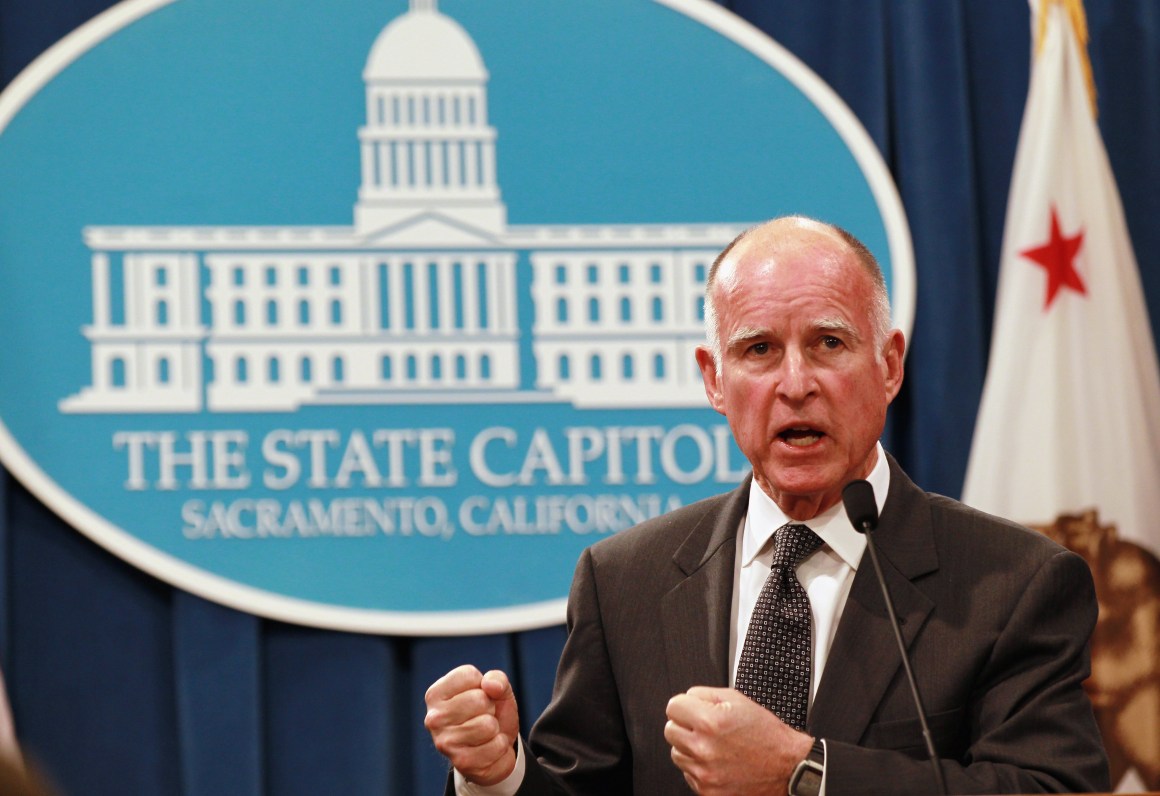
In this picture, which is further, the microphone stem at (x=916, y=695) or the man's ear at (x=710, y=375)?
the man's ear at (x=710, y=375)

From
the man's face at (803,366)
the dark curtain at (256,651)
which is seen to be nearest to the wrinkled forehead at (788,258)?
the man's face at (803,366)

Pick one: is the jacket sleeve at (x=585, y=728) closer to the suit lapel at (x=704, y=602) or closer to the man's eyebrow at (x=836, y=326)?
the suit lapel at (x=704, y=602)

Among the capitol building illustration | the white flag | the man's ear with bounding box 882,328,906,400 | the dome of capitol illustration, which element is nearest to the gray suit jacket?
the man's ear with bounding box 882,328,906,400

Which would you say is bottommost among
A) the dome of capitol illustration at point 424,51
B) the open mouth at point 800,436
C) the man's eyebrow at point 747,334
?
the open mouth at point 800,436

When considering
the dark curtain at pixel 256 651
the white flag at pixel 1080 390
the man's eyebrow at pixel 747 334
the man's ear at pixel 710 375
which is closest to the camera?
the man's eyebrow at pixel 747 334

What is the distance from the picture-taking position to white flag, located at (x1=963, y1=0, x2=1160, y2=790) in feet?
9.95

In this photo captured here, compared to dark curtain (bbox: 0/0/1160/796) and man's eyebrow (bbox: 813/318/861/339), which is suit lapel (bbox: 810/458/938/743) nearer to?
man's eyebrow (bbox: 813/318/861/339)

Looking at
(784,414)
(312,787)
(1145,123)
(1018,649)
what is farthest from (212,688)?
(1145,123)

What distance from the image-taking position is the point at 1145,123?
3.27 meters

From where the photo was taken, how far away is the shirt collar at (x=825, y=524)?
6.33 feet

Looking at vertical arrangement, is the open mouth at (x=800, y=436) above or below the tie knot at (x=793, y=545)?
above

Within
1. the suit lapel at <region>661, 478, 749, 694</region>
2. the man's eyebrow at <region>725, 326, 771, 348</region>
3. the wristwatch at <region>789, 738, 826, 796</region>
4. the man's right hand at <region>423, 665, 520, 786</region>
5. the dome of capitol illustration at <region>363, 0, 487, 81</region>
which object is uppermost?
the dome of capitol illustration at <region>363, 0, 487, 81</region>

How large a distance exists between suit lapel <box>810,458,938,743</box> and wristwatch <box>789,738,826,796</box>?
14 centimetres

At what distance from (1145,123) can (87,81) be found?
2305mm
